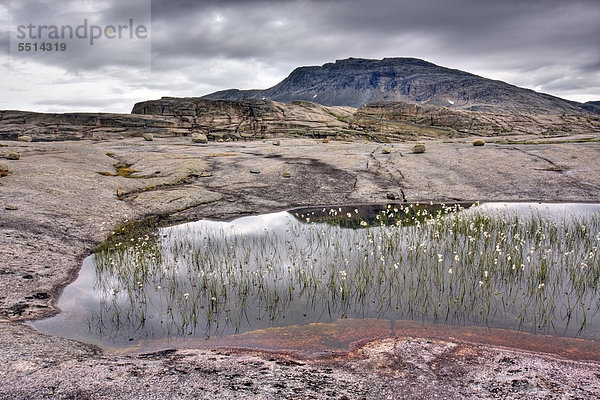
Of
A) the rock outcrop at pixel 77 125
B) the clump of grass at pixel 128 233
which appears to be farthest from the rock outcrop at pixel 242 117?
the clump of grass at pixel 128 233

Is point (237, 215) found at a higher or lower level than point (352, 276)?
higher

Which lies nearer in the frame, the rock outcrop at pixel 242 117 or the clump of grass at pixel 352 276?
the clump of grass at pixel 352 276

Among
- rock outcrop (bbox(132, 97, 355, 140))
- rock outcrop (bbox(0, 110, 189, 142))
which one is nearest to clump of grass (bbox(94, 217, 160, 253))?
rock outcrop (bbox(0, 110, 189, 142))

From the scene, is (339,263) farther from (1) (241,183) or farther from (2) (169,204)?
(1) (241,183)

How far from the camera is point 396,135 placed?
66.3 meters

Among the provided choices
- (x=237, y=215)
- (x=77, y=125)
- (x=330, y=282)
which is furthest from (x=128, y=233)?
(x=77, y=125)

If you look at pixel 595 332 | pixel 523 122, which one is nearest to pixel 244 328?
pixel 595 332

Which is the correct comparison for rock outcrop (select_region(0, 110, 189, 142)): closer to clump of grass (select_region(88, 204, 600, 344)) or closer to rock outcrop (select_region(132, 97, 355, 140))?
rock outcrop (select_region(132, 97, 355, 140))

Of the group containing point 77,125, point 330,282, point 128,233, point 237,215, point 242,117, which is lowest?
point 330,282

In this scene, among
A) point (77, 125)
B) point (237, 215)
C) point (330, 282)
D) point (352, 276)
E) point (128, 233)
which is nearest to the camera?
point (330, 282)

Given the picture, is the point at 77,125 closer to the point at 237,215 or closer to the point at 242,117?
the point at 242,117

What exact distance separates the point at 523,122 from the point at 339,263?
8277 cm

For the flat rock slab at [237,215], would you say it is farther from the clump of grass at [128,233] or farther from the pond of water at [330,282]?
the pond of water at [330,282]

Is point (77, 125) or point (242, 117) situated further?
point (242, 117)
